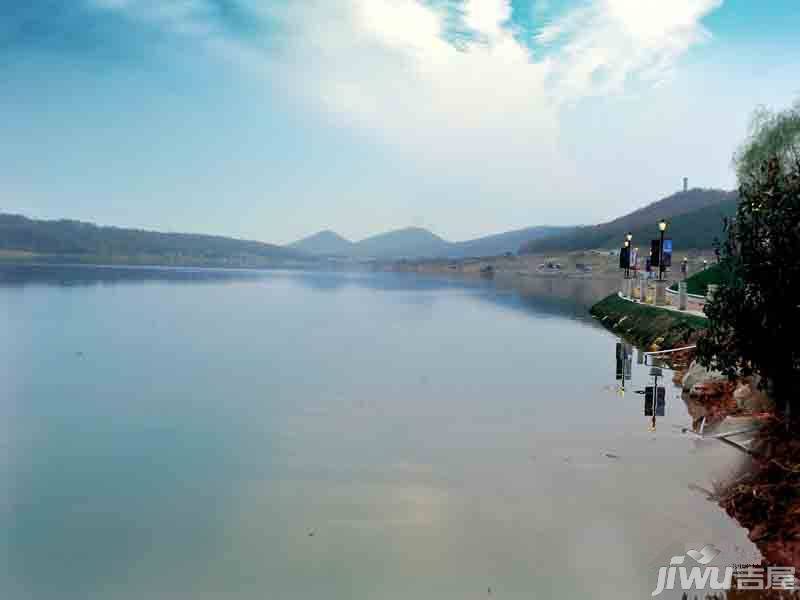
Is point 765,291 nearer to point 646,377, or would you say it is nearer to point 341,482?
point 341,482

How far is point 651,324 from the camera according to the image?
123ft

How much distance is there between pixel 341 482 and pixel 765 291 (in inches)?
391

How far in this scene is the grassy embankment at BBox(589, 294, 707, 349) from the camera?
30.6 metres

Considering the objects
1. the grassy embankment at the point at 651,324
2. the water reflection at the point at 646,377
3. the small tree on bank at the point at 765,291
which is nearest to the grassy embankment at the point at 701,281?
the grassy embankment at the point at 651,324

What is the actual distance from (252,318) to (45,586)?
42.1m

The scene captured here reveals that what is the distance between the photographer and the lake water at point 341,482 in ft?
31.8

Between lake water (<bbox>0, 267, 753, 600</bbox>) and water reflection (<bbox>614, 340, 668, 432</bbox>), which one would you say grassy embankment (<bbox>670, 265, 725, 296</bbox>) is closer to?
water reflection (<bbox>614, 340, 668, 432</bbox>)

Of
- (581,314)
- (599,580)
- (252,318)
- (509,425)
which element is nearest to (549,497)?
(599,580)

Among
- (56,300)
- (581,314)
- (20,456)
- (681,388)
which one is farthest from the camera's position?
(56,300)

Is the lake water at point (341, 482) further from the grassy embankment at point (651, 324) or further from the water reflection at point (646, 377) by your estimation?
the grassy embankment at point (651, 324)

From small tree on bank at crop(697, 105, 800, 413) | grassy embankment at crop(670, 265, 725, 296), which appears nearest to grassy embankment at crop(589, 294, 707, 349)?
grassy embankment at crop(670, 265, 725, 296)

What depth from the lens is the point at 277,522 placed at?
11344 millimetres

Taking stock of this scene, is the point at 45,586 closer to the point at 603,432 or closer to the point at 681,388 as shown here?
the point at 603,432

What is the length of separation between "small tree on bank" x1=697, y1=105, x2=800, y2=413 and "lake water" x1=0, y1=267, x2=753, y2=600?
2.25m
